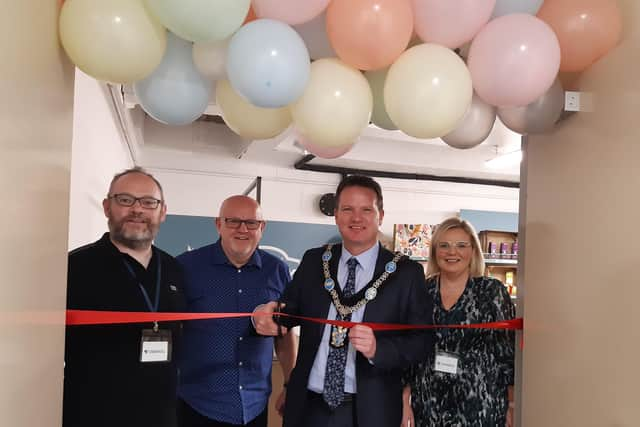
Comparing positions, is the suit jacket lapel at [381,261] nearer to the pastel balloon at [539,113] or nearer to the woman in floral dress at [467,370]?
the woman in floral dress at [467,370]

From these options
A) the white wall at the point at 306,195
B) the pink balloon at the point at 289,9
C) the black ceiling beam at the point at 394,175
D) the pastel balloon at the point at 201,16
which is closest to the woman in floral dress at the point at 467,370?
the pink balloon at the point at 289,9

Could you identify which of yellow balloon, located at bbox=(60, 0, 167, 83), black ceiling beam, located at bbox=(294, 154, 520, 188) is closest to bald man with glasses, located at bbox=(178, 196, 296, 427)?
yellow balloon, located at bbox=(60, 0, 167, 83)

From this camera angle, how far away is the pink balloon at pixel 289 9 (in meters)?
1.35

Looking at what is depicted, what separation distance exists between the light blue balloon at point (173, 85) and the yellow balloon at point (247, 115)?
0.31ft

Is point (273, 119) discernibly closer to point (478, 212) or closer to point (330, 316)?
point (330, 316)

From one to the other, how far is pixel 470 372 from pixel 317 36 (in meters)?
1.58

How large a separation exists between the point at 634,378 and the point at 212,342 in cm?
183

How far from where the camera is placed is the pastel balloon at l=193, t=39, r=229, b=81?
4.71 feet

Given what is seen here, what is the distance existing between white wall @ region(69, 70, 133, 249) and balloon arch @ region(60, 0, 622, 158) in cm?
138

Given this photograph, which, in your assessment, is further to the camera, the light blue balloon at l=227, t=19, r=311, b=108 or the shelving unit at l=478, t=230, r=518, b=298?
the shelving unit at l=478, t=230, r=518, b=298

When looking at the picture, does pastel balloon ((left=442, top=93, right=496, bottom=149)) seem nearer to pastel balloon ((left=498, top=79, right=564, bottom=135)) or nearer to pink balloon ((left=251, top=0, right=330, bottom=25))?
pastel balloon ((left=498, top=79, right=564, bottom=135))

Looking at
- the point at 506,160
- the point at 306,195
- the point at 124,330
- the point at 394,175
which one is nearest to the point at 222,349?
the point at 124,330

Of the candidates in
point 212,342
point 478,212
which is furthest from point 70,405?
point 478,212

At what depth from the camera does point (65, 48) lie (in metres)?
1.31
